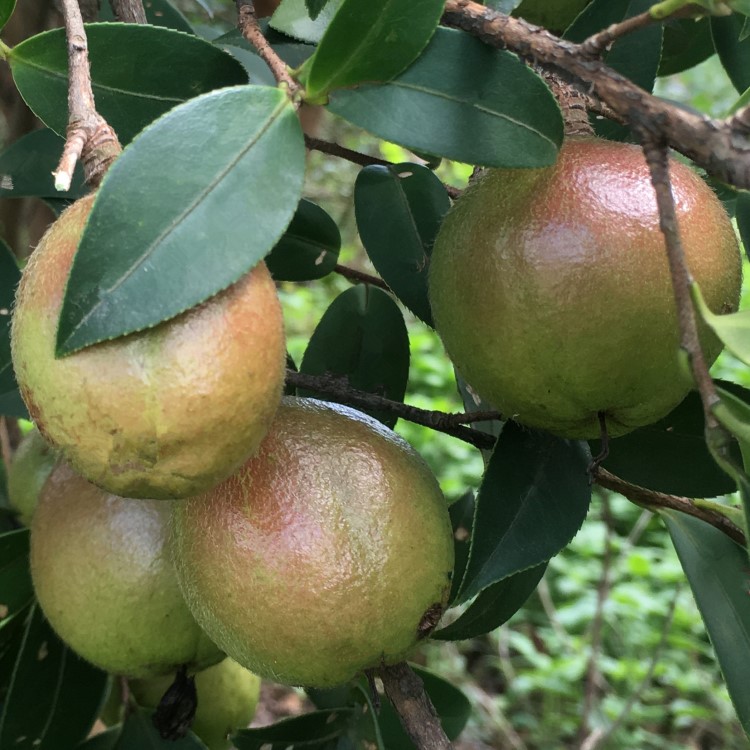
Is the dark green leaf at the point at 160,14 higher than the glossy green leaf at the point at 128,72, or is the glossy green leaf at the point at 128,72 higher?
the glossy green leaf at the point at 128,72

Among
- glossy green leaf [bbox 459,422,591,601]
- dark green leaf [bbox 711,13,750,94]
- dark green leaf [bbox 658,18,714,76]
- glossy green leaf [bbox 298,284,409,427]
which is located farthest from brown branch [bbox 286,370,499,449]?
dark green leaf [bbox 658,18,714,76]

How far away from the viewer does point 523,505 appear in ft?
2.12

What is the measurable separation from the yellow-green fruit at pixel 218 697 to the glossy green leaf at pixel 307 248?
409mm

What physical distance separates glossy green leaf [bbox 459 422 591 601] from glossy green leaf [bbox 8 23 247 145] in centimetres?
34

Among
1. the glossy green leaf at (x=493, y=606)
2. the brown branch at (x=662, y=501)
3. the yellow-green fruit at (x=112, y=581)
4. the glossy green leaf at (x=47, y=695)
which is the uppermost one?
the brown branch at (x=662, y=501)

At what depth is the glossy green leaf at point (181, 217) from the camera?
1.37 ft

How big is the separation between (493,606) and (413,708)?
198 mm

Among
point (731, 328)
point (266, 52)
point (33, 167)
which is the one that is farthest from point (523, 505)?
point (33, 167)

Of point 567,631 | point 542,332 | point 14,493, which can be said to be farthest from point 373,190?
point 567,631

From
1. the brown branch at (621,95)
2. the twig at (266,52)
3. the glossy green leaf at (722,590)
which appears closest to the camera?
the brown branch at (621,95)

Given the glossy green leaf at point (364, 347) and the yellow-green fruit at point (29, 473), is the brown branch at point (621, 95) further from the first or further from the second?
the yellow-green fruit at point (29, 473)

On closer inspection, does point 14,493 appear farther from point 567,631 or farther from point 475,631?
point 567,631

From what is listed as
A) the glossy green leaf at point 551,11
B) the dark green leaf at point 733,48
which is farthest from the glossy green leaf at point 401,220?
the dark green leaf at point 733,48

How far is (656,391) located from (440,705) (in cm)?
52
